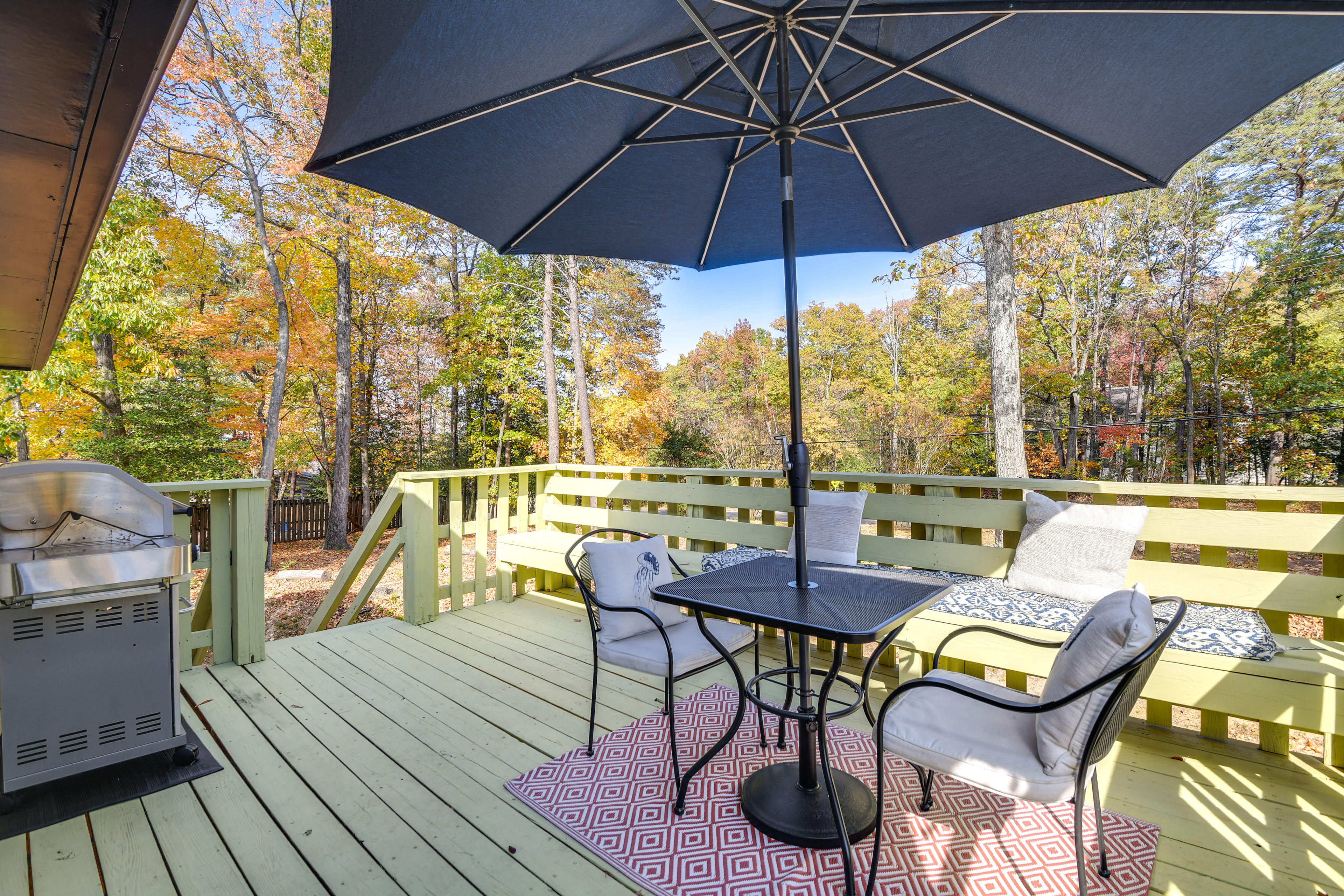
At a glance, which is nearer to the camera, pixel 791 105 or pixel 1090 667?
pixel 1090 667

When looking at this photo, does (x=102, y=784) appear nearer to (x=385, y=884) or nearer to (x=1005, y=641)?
(x=385, y=884)

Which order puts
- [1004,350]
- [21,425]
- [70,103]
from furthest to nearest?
[21,425] → [1004,350] → [70,103]

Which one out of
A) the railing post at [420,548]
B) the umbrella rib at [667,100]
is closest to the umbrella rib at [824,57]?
the umbrella rib at [667,100]

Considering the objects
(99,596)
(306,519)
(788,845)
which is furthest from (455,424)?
(788,845)

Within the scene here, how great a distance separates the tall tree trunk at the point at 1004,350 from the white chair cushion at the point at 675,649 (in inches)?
177

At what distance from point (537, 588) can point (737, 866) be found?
3007 mm

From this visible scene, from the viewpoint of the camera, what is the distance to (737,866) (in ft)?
5.16

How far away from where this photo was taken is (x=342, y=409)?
9828 mm

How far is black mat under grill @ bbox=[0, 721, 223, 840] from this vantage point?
1.75 meters

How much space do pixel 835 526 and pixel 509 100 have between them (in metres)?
2.25

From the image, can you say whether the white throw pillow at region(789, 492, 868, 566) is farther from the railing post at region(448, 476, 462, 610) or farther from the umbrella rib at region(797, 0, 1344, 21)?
the railing post at region(448, 476, 462, 610)

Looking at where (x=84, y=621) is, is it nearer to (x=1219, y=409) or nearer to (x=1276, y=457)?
(x=1276, y=457)

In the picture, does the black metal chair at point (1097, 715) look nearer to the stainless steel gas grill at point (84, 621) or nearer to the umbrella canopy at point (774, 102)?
the umbrella canopy at point (774, 102)

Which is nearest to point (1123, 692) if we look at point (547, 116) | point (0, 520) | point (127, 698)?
point (547, 116)
